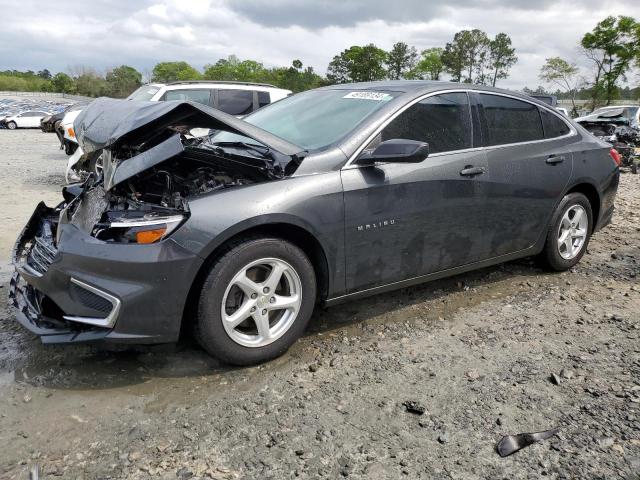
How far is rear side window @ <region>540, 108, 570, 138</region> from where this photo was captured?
4363 mm

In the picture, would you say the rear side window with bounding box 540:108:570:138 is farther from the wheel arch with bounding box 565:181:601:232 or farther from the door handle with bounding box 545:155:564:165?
the wheel arch with bounding box 565:181:601:232

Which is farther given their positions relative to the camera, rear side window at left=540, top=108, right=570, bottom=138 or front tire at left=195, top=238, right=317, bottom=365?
rear side window at left=540, top=108, right=570, bottom=138

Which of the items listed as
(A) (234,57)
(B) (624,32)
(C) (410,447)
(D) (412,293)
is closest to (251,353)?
(C) (410,447)

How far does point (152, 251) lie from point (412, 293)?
230cm

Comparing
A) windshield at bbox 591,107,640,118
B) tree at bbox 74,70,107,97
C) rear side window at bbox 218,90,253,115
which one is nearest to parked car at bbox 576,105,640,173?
windshield at bbox 591,107,640,118

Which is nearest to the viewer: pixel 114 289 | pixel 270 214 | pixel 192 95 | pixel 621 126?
pixel 114 289

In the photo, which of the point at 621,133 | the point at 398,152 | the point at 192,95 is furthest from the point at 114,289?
the point at 621,133

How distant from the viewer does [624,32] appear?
3416 centimetres

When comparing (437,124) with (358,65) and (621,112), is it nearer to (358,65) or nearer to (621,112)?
(621,112)

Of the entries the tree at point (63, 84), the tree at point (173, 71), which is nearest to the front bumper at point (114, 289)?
the tree at point (173, 71)

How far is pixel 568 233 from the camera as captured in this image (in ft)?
15.1

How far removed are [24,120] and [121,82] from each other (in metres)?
61.0

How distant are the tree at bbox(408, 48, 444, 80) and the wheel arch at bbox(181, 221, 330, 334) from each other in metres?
63.6

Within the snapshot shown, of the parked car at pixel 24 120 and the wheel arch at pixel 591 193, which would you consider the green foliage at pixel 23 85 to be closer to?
the parked car at pixel 24 120
